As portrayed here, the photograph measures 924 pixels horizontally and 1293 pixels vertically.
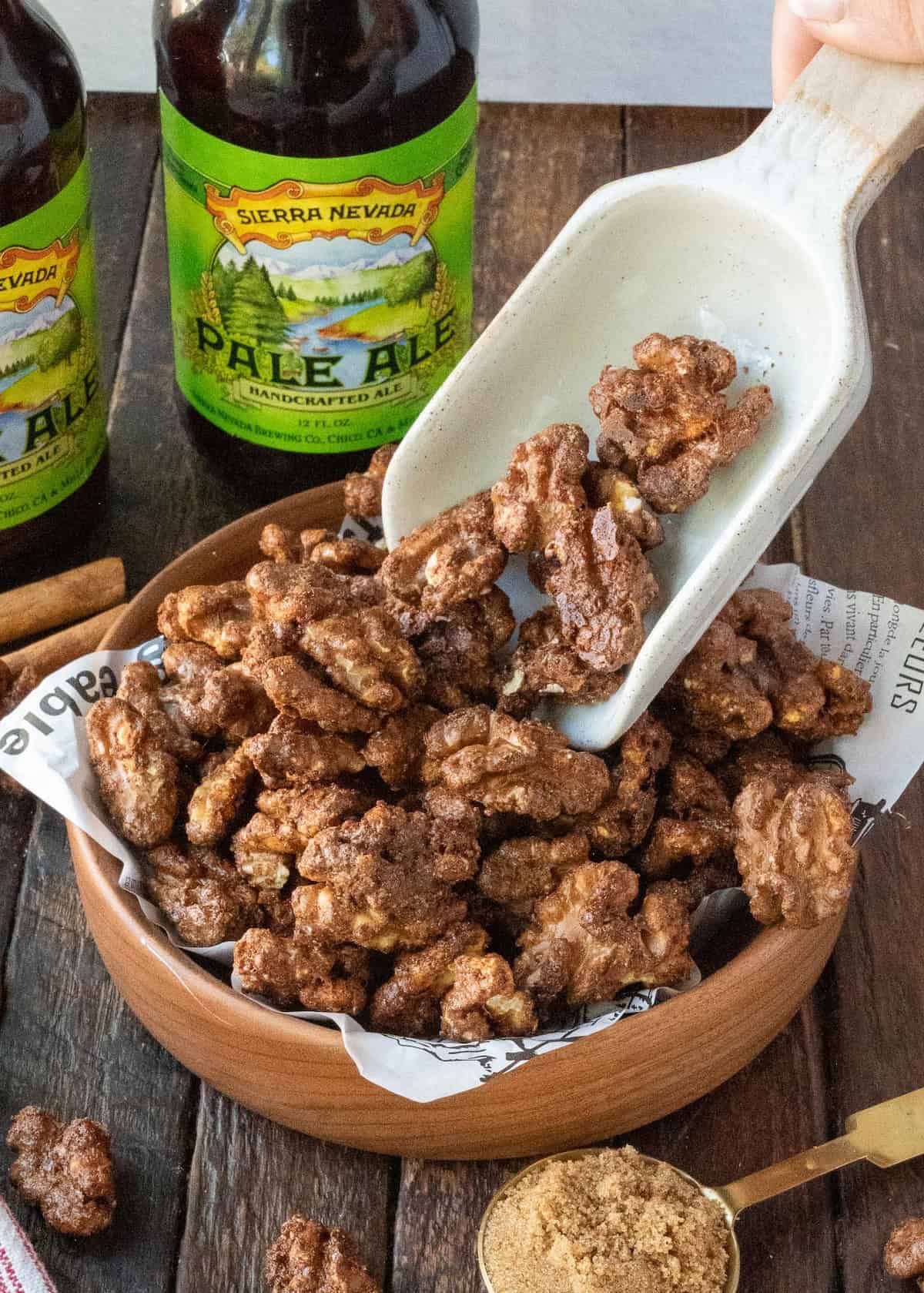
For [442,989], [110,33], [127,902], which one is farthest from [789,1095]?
[110,33]

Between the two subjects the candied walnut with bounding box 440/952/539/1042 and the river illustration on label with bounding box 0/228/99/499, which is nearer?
the candied walnut with bounding box 440/952/539/1042

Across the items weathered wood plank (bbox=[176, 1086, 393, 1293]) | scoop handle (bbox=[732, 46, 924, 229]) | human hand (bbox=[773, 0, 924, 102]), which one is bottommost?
weathered wood plank (bbox=[176, 1086, 393, 1293])

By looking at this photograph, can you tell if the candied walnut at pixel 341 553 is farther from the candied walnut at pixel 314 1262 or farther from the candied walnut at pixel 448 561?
the candied walnut at pixel 314 1262

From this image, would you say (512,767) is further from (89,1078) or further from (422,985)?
(89,1078)

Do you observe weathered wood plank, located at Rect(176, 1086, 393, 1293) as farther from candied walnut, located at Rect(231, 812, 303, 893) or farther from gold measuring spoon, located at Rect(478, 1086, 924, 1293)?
candied walnut, located at Rect(231, 812, 303, 893)

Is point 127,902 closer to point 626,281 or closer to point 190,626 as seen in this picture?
point 190,626

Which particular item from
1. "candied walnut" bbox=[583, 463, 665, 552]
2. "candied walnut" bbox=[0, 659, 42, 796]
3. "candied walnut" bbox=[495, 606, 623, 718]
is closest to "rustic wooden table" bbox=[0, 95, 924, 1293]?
"candied walnut" bbox=[0, 659, 42, 796]
